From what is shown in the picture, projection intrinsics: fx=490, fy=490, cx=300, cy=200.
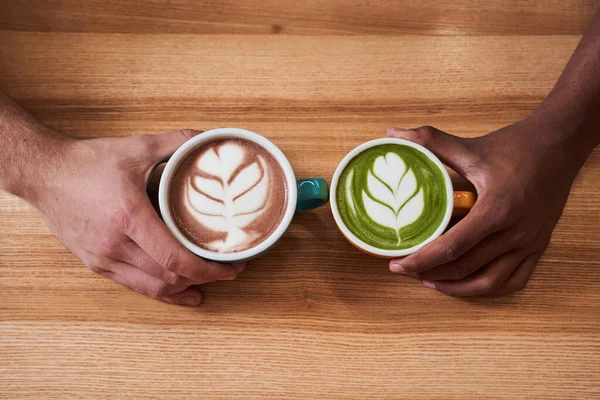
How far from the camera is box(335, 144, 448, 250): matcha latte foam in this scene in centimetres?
87

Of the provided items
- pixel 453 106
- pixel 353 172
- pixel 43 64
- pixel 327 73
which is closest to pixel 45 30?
pixel 43 64

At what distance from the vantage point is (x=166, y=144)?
3.01 ft

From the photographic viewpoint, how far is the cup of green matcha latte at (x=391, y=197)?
0.87m

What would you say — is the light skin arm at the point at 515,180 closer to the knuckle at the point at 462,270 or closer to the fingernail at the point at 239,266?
the knuckle at the point at 462,270

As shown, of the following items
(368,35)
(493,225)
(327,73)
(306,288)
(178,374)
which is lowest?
(178,374)

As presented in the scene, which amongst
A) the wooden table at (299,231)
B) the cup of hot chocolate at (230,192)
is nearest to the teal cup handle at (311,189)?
the cup of hot chocolate at (230,192)

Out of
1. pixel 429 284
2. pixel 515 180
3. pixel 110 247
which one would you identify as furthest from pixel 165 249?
pixel 515 180

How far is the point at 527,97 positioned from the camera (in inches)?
41.8

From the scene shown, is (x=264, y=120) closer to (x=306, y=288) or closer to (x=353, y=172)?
(x=353, y=172)

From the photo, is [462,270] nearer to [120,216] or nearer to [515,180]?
[515,180]

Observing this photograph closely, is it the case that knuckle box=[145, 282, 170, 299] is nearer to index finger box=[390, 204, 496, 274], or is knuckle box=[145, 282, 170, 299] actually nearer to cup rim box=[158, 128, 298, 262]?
cup rim box=[158, 128, 298, 262]

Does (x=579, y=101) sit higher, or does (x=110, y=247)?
(x=579, y=101)

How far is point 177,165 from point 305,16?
47cm

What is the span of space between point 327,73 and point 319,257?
0.40 m
